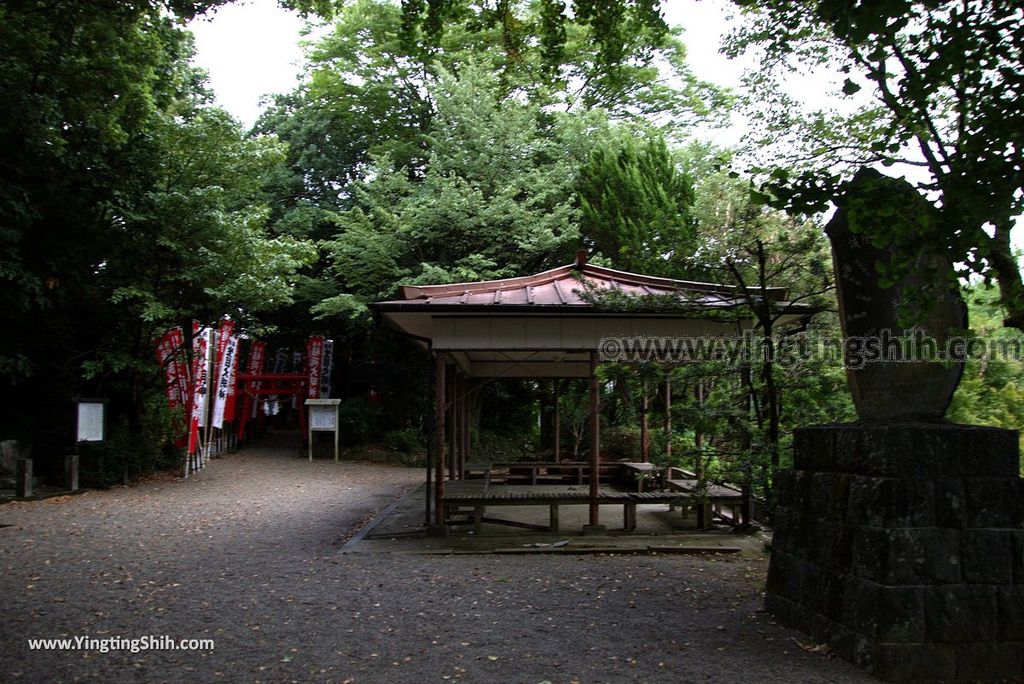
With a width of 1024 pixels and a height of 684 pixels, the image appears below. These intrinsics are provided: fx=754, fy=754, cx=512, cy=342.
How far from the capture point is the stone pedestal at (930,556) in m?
4.13

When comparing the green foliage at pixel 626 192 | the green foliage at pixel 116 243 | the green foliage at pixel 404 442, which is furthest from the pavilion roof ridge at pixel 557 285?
the green foliage at pixel 404 442

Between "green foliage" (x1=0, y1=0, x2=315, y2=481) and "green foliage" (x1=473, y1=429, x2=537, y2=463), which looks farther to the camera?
"green foliage" (x1=473, y1=429, x2=537, y2=463)

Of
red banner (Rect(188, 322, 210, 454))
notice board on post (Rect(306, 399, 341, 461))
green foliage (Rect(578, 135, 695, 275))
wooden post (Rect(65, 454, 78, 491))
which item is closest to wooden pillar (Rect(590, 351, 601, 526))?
green foliage (Rect(578, 135, 695, 275))

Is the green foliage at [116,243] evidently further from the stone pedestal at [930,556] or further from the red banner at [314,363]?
the stone pedestal at [930,556]

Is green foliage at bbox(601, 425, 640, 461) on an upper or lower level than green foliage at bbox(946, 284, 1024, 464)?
lower

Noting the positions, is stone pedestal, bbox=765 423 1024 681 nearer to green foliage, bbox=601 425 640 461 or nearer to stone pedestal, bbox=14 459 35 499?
green foliage, bbox=601 425 640 461

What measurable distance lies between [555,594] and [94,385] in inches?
526

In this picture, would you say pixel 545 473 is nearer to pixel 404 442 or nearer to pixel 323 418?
pixel 404 442

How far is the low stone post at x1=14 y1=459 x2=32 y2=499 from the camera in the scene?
500 inches

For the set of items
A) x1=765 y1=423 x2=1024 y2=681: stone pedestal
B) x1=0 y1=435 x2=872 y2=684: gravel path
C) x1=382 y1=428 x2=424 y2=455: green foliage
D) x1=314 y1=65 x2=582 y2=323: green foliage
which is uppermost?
x1=314 y1=65 x2=582 y2=323: green foliage

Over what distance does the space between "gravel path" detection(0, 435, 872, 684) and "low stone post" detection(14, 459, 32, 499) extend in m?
2.62

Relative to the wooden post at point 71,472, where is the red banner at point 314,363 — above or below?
above

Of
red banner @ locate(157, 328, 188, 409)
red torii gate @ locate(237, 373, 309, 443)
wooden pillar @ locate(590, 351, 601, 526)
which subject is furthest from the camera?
red torii gate @ locate(237, 373, 309, 443)

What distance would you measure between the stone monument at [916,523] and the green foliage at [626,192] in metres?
12.9
